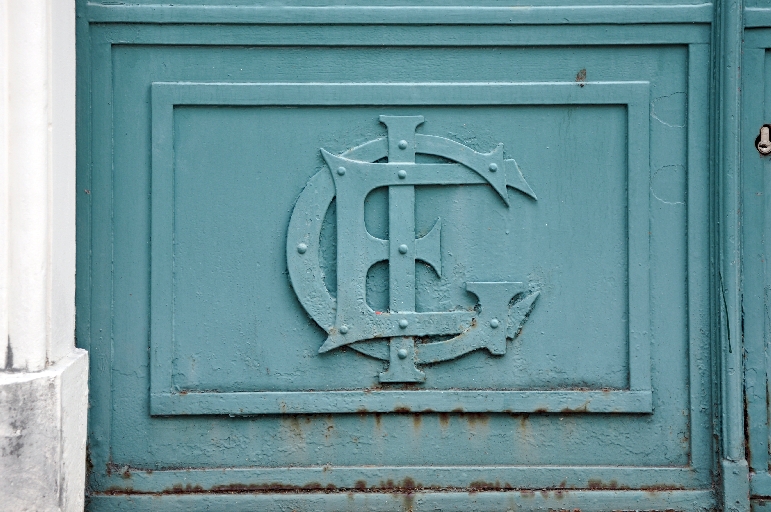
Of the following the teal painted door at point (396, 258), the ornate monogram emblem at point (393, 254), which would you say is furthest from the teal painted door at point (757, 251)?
the ornate monogram emblem at point (393, 254)

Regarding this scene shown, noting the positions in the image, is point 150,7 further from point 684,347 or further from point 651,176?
point 684,347

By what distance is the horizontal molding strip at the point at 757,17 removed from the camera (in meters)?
2.15

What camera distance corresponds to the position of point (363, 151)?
2156mm

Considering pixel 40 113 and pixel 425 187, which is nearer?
pixel 40 113

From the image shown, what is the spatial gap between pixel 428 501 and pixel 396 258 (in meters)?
0.78

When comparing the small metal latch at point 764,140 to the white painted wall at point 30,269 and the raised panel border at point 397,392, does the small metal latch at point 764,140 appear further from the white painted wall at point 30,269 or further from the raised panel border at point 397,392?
A: the white painted wall at point 30,269

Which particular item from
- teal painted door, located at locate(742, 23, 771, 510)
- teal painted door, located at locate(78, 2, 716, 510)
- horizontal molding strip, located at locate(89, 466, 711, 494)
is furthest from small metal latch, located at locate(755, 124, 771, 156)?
horizontal molding strip, located at locate(89, 466, 711, 494)

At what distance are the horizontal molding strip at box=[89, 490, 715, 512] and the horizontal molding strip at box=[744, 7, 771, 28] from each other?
1498 millimetres

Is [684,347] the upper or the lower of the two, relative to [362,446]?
upper

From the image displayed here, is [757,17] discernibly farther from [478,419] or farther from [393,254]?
[478,419]

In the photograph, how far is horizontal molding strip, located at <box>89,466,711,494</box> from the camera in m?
2.16

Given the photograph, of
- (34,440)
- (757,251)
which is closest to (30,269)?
(34,440)

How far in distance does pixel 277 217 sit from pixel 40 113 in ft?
2.38

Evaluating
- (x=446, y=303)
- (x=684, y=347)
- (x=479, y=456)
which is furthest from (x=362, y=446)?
(x=684, y=347)
